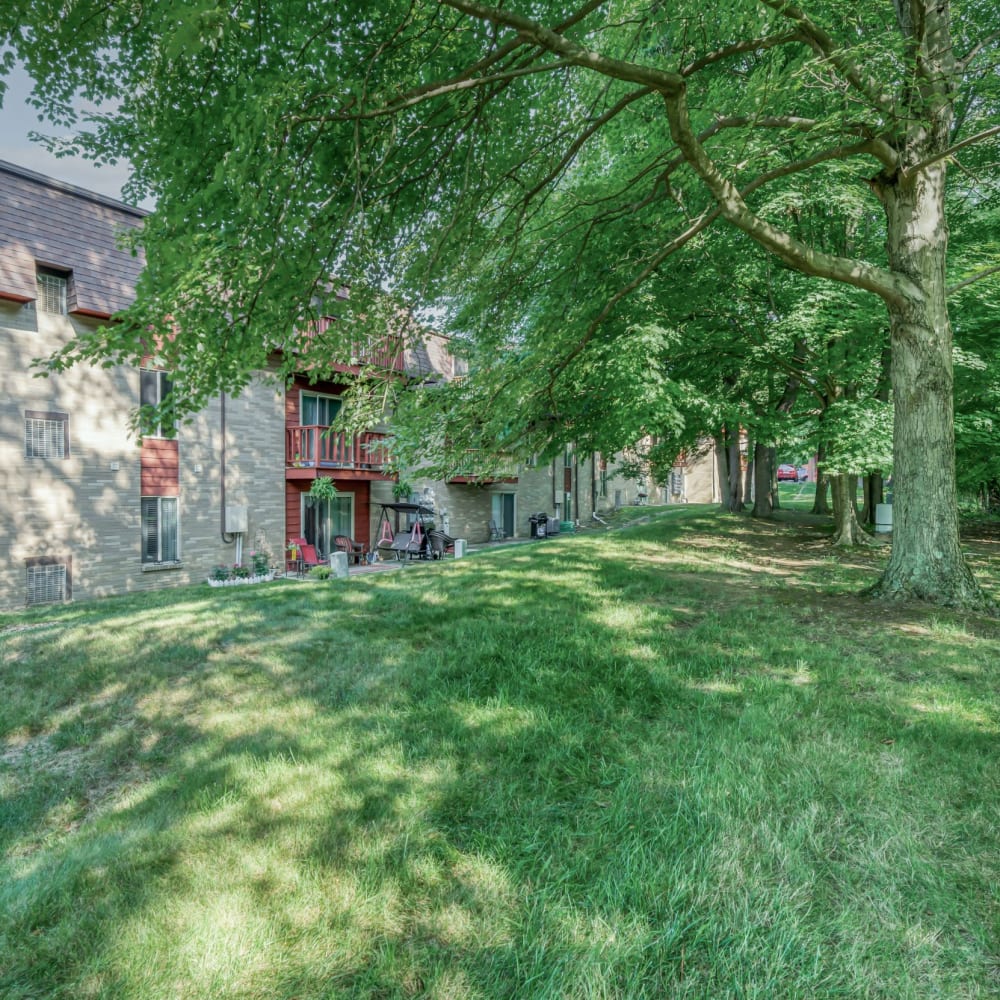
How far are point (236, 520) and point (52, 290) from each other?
6.40 metres

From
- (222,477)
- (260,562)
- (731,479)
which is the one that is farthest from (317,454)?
(731,479)

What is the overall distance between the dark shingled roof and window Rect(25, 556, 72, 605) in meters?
5.34

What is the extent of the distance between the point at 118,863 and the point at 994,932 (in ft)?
10.2

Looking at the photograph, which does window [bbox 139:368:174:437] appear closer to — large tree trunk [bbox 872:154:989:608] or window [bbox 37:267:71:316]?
window [bbox 37:267:71:316]

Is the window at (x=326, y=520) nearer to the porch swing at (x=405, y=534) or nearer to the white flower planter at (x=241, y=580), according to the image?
the porch swing at (x=405, y=534)

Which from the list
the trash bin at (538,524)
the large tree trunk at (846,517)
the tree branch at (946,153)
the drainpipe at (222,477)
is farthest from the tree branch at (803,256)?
the trash bin at (538,524)

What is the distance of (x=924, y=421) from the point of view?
237 inches

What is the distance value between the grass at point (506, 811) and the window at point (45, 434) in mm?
9448

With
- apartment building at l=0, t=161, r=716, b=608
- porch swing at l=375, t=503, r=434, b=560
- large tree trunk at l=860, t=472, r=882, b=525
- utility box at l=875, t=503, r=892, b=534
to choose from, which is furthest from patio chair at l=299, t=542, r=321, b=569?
large tree trunk at l=860, t=472, r=882, b=525

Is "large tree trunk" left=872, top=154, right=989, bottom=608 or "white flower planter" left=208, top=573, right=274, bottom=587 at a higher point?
"large tree trunk" left=872, top=154, right=989, bottom=608

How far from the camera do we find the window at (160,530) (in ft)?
47.1

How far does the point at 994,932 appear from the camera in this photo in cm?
187

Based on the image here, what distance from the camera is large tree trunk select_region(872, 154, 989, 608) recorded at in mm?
5961

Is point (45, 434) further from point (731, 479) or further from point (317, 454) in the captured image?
point (731, 479)
